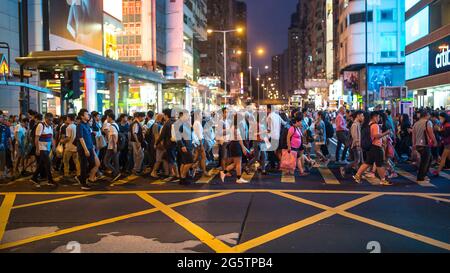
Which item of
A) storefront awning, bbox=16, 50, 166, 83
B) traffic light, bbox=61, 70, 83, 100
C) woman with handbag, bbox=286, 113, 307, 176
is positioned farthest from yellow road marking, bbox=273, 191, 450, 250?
storefront awning, bbox=16, 50, 166, 83

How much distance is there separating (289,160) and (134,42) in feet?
136

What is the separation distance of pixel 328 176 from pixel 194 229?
6.72m

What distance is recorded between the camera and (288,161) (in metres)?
13.2

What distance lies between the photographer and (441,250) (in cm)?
609

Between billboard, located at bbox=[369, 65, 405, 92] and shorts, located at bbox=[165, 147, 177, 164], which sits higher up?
billboard, located at bbox=[369, 65, 405, 92]

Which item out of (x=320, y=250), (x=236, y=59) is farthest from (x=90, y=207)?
(x=236, y=59)

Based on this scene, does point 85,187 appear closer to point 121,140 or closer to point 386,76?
point 121,140

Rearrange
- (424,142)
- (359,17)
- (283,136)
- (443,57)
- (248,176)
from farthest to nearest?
(359,17) → (443,57) → (283,136) → (248,176) → (424,142)

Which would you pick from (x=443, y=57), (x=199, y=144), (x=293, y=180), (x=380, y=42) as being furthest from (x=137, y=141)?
(x=380, y=42)

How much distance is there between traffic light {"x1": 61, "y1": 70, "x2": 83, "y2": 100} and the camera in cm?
1631

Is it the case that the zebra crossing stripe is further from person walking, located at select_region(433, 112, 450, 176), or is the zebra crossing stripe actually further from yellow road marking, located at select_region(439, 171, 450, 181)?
person walking, located at select_region(433, 112, 450, 176)

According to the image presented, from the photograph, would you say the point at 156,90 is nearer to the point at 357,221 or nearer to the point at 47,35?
the point at 47,35

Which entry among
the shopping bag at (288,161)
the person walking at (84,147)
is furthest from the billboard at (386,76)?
the person walking at (84,147)

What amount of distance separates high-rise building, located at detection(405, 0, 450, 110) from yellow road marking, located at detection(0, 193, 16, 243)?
29.9m
